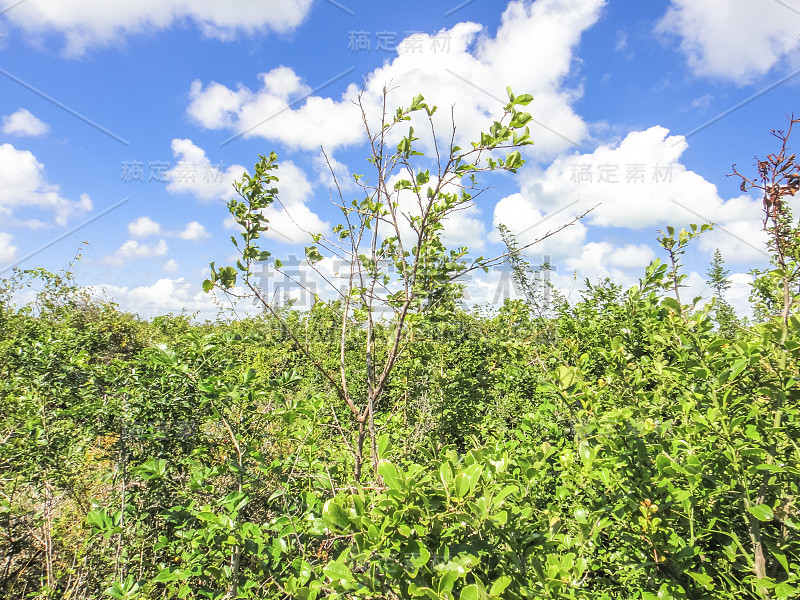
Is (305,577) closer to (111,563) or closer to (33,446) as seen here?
(111,563)

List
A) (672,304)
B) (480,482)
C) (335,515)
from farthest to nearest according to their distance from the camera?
Answer: (672,304) → (480,482) → (335,515)

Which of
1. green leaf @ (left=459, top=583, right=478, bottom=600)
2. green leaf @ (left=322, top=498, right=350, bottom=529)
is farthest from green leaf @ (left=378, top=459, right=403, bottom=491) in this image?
green leaf @ (left=459, top=583, right=478, bottom=600)

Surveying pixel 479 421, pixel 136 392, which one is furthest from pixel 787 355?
pixel 479 421

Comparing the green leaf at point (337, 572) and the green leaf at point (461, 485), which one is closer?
the green leaf at point (337, 572)

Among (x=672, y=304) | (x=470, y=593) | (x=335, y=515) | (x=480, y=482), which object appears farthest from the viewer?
(x=672, y=304)

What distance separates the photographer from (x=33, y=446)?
269cm

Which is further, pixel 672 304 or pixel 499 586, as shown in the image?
pixel 672 304

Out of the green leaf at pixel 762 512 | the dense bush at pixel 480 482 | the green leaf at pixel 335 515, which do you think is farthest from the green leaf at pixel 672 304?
the green leaf at pixel 335 515

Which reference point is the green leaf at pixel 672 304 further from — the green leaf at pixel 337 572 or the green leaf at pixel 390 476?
the green leaf at pixel 337 572

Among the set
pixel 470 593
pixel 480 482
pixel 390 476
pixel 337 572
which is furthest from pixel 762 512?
pixel 337 572

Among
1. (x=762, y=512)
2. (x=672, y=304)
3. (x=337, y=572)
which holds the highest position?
(x=672, y=304)

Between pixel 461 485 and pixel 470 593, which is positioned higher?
pixel 461 485

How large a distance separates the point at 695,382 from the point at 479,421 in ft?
10.4

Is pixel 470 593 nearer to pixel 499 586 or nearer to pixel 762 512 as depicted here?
pixel 499 586
